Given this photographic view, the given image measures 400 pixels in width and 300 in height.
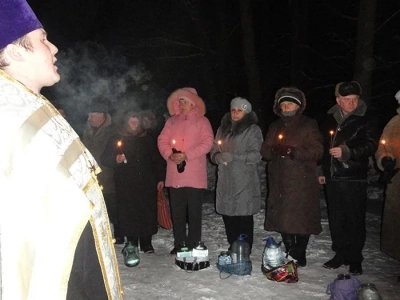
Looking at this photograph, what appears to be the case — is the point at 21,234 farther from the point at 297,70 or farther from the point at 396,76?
the point at 396,76

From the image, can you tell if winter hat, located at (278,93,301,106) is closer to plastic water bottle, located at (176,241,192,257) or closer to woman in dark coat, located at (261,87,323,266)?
woman in dark coat, located at (261,87,323,266)

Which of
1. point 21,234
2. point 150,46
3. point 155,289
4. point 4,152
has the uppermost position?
point 150,46

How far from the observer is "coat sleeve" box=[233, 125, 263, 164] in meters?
5.48

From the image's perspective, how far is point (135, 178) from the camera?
592 centimetres

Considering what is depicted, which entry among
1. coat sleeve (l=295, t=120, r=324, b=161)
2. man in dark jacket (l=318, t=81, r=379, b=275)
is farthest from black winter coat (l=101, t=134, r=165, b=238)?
man in dark jacket (l=318, t=81, r=379, b=275)

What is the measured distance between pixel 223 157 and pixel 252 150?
0.37m

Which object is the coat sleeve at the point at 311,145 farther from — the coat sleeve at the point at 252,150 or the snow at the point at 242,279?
the snow at the point at 242,279

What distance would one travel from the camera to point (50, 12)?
64.2 ft

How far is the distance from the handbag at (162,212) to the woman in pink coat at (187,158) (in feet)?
1.37

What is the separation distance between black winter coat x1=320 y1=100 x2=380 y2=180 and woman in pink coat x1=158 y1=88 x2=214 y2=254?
1562 mm

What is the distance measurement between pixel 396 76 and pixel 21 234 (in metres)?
17.0

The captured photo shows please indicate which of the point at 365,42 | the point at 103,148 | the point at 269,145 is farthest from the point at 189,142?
the point at 365,42

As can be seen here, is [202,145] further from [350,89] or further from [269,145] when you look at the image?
[350,89]

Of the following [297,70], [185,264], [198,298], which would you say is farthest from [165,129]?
[297,70]
